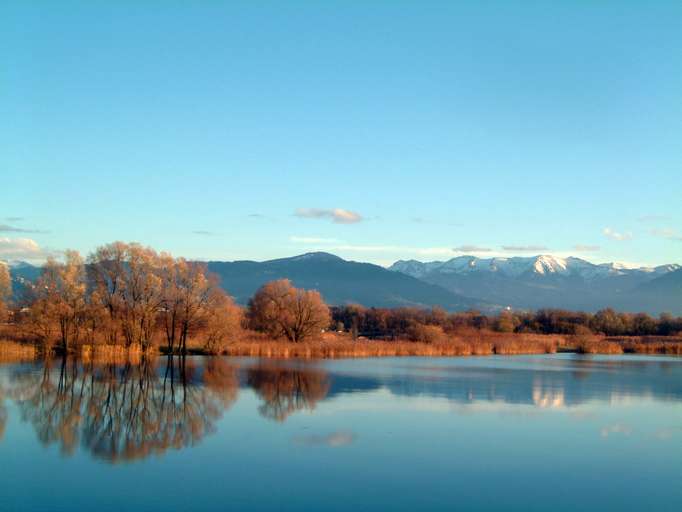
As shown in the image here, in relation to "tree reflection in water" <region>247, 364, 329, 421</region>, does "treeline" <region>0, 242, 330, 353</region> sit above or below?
above

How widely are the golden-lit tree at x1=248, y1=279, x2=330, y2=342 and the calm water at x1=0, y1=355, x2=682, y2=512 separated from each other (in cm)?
1706

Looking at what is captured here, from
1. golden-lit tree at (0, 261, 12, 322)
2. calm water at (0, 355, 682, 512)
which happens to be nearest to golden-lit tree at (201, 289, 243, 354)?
calm water at (0, 355, 682, 512)

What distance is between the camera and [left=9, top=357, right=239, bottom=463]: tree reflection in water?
1588 centimetres

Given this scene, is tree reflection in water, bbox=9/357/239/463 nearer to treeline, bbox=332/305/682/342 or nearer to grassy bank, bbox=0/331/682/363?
grassy bank, bbox=0/331/682/363

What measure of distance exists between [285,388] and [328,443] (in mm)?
9678

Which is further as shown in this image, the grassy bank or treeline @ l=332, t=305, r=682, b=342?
treeline @ l=332, t=305, r=682, b=342

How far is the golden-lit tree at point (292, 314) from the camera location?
4658 cm

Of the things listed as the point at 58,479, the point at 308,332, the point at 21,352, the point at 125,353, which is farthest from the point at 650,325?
the point at 58,479

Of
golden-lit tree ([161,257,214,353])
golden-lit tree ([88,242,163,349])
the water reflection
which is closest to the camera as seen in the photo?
the water reflection

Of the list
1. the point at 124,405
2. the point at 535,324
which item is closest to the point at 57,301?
the point at 124,405

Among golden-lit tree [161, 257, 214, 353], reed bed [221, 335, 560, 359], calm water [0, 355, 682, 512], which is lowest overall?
calm water [0, 355, 682, 512]

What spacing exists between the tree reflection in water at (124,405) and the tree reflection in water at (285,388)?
3.37 feet

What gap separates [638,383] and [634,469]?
17523 mm

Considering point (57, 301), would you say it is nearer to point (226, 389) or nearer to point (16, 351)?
point (16, 351)
